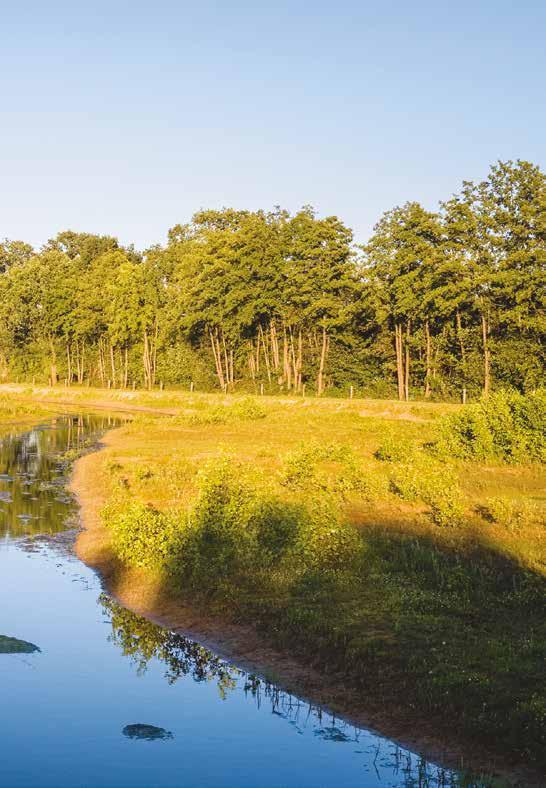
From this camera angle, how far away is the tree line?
61469 millimetres

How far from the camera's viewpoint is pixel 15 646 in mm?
15992

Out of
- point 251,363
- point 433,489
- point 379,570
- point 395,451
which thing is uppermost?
point 251,363

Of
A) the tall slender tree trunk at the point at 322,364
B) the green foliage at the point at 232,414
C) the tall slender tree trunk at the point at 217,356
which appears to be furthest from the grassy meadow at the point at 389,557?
the tall slender tree trunk at the point at 217,356

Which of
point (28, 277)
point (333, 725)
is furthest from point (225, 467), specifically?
point (28, 277)

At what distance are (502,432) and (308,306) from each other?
38550 mm

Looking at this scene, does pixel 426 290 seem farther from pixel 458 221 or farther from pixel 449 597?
pixel 449 597

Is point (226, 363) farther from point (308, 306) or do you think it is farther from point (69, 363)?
point (69, 363)

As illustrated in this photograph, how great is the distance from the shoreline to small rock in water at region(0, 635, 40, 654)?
120 inches

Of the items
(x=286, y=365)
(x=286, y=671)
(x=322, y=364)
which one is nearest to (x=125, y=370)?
(x=286, y=365)

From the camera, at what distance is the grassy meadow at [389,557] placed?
1355cm

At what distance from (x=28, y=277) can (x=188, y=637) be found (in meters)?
102

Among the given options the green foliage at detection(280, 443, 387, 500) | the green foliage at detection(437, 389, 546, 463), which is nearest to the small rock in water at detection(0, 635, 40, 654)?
the green foliage at detection(280, 443, 387, 500)

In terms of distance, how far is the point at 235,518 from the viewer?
2205cm

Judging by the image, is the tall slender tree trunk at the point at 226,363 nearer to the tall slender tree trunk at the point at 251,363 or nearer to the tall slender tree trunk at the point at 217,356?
the tall slender tree trunk at the point at 217,356
